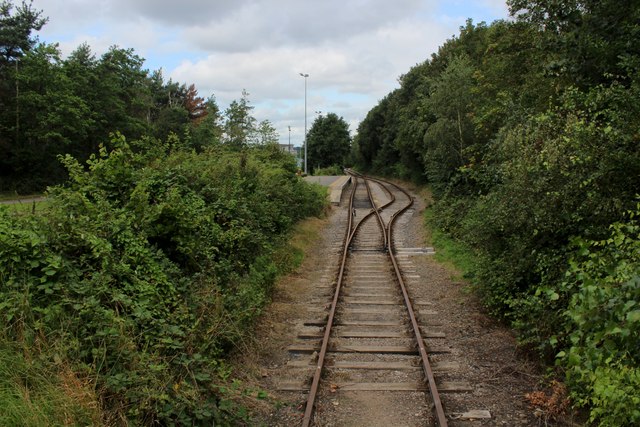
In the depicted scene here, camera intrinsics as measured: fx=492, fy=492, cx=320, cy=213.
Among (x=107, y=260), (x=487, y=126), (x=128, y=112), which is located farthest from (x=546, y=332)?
(x=128, y=112)

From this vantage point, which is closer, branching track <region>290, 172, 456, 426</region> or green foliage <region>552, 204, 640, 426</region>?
green foliage <region>552, 204, 640, 426</region>

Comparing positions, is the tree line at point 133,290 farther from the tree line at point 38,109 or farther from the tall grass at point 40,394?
the tree line at point 38,109

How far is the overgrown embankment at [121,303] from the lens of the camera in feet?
13.2

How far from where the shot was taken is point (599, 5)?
28.9 ft

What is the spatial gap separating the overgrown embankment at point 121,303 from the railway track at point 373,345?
1095 mm

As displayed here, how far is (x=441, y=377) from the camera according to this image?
5.78m

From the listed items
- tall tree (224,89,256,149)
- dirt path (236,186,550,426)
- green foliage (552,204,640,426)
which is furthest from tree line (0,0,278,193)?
green foliage (552,204,640,426)

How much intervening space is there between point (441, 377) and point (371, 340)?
149 cm

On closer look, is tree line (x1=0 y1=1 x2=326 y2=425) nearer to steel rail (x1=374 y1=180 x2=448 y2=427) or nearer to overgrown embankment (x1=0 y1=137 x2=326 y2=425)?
overgrown embankment (x1=0 y1=137 x2=326 y2=425)

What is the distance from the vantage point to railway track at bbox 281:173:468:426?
17.8ft

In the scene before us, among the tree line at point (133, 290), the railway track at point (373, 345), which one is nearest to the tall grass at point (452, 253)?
the railway track at point (373, 345)

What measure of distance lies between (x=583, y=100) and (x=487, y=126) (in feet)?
28.9

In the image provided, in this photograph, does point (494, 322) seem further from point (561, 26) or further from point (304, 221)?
point (304, 221)

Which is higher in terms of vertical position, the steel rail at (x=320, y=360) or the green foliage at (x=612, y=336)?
the green foliage at (x=612, y=336)
